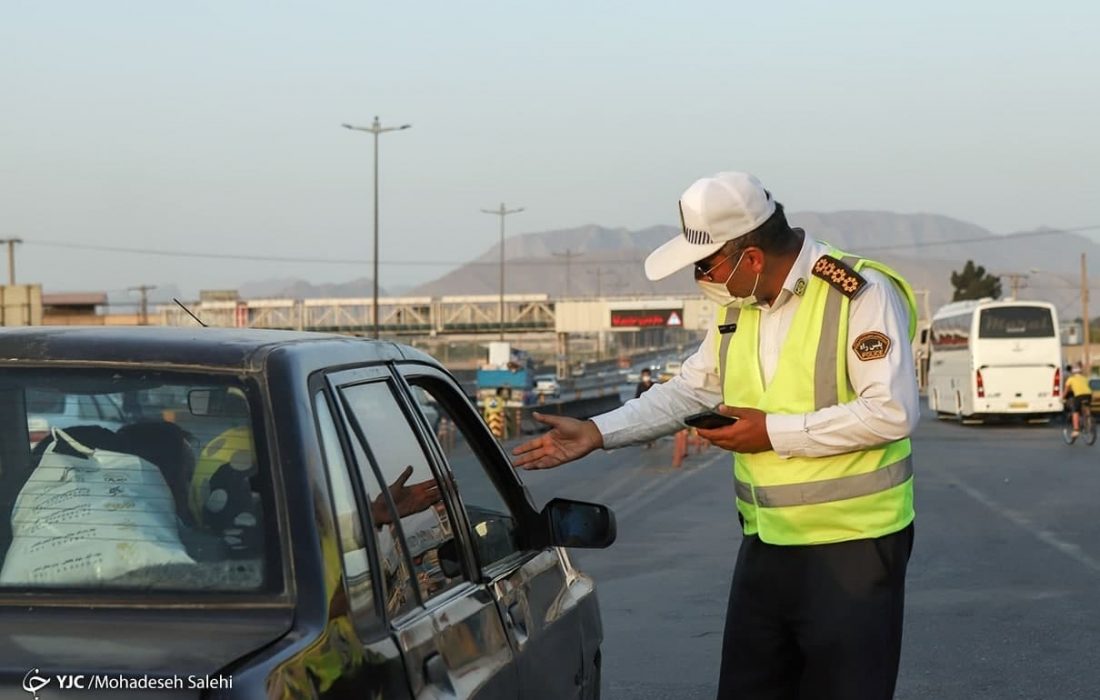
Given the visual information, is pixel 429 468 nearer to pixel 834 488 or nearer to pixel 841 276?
pixel 834 488

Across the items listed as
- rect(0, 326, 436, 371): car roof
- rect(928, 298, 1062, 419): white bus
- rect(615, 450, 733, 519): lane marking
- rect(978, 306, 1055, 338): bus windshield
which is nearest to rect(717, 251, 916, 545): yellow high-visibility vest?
rect(0, 326, 436, 371): car roof

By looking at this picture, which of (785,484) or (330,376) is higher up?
(330,376)

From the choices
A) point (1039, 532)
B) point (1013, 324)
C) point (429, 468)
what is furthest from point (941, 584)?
point (1013, 324)

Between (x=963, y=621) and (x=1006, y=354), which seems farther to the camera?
(x=1006, y=354)

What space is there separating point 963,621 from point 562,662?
6.19m

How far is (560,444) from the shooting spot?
497cm

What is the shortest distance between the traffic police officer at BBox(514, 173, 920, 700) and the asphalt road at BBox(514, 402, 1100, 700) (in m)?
3.31

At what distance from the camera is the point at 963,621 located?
34.0 feet

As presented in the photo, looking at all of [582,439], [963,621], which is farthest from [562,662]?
[963,621]

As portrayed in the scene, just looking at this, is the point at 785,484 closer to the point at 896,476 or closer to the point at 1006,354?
the point at 896,476

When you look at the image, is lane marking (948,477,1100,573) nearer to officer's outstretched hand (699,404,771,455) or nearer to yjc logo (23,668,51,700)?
officer's outstretched hand (699,404,771,455)

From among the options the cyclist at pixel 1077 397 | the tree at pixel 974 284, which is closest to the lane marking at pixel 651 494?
the cyclist at pixel 1077 397

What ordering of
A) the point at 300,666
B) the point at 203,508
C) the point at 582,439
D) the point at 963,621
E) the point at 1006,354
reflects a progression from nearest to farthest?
the point at 300,666
the point at 203,508
the point at 582,439
the point at 963,621
the point at 1006,354

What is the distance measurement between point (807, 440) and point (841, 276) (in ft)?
1.41
